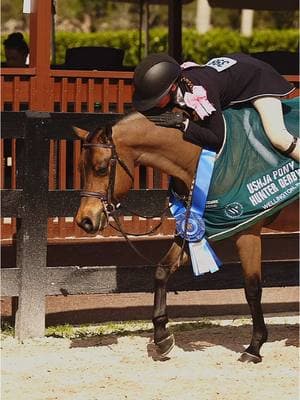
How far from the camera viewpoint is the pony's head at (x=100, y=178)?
6.34 metres

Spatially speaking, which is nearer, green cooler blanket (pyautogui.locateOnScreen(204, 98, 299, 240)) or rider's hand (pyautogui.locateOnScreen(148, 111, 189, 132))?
rider's hand (pyautogui.locateOnScreen(148, 111, 189, 132))

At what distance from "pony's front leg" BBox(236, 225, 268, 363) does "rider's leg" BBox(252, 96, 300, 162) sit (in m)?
0.53

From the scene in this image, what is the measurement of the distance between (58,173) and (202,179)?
227 centimetres

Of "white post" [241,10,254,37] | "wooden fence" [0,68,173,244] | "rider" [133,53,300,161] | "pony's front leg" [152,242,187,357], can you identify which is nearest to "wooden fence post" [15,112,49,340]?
"wooden fence" [0,68,173,244]

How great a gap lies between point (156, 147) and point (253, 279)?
1.11 meters

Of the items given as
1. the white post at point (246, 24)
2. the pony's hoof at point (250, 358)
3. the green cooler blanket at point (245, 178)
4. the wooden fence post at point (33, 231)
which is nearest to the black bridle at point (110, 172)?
the green cooler blanket at point (245, 178)

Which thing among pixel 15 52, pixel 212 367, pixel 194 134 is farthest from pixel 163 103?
pixel 15 52

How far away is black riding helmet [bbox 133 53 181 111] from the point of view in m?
6.35

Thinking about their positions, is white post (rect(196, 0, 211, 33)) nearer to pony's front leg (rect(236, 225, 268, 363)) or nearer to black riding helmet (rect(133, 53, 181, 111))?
pony's front leg (rect(236, 225, 268, 363))

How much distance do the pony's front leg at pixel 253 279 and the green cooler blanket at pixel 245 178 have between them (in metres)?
0.11

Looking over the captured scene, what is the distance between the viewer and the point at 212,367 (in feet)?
22.2

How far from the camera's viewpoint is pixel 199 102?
6430 millimetres

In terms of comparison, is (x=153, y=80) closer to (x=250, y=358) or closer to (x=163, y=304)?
(x=163, y=304)

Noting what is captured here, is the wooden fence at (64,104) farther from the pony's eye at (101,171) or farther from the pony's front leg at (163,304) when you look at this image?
the pony's eye at (101,171)
